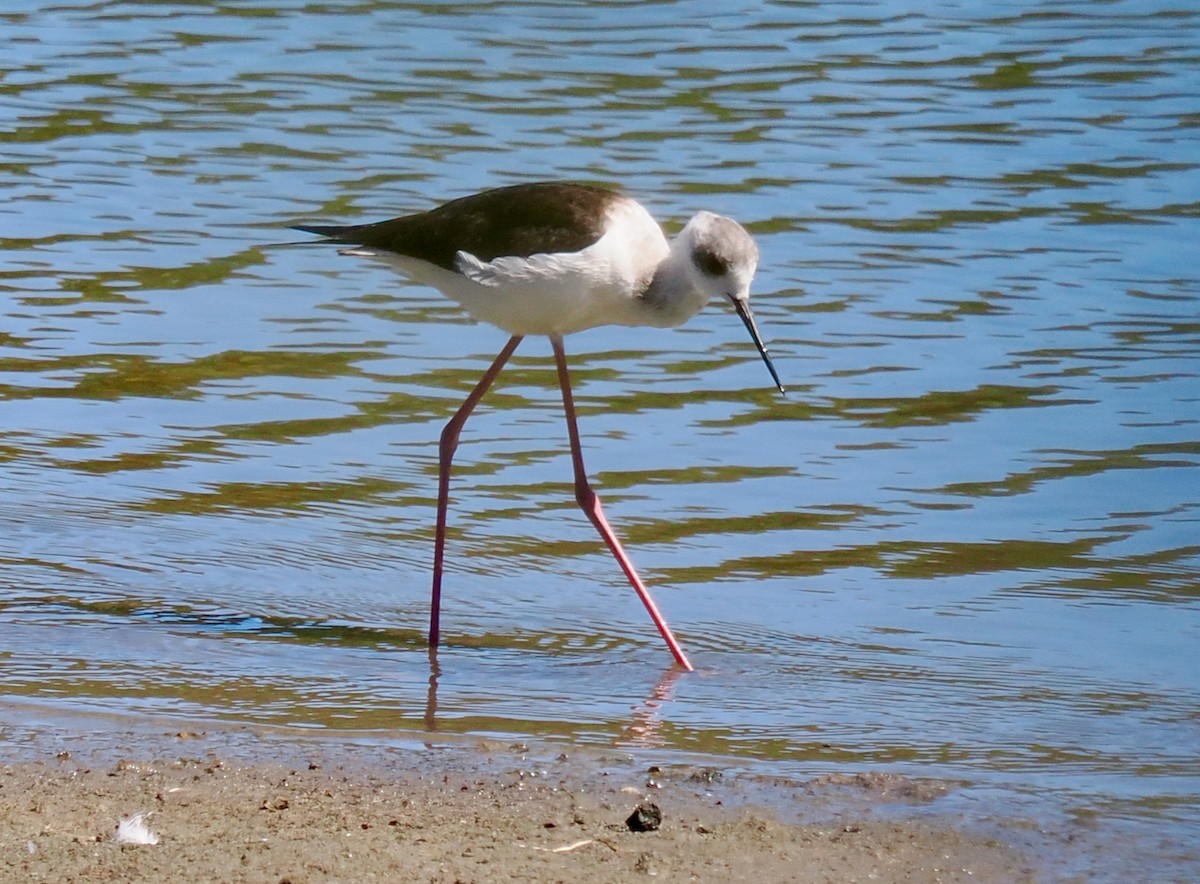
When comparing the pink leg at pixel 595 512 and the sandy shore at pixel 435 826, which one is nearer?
the sandy shore at pixel 435 826

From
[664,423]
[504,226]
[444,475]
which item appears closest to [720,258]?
[504,226]

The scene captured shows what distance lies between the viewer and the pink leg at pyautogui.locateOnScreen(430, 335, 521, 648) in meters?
6.21

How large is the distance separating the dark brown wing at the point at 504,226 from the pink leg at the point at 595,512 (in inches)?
15.7

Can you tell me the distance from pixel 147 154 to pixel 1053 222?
5503 mm

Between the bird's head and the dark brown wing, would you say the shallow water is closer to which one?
the bird's head

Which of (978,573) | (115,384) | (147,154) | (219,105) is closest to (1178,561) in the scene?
(978,573)

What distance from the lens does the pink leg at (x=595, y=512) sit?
6.12 m

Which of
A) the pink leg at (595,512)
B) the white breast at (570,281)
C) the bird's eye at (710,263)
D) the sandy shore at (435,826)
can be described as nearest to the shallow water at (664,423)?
the pink leg at (595,512)

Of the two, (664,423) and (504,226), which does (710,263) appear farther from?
(664,423)

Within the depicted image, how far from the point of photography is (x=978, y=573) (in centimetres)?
674

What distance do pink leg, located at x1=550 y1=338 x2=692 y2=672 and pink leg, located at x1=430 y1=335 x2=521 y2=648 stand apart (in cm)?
21

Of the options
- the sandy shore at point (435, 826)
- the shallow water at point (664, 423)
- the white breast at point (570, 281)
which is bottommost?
the shallow water at point (664, 423)

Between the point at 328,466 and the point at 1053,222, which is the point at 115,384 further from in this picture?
the point at 1053,222

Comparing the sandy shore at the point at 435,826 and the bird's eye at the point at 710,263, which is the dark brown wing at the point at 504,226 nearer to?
the bird's eye at the point at 710,263
